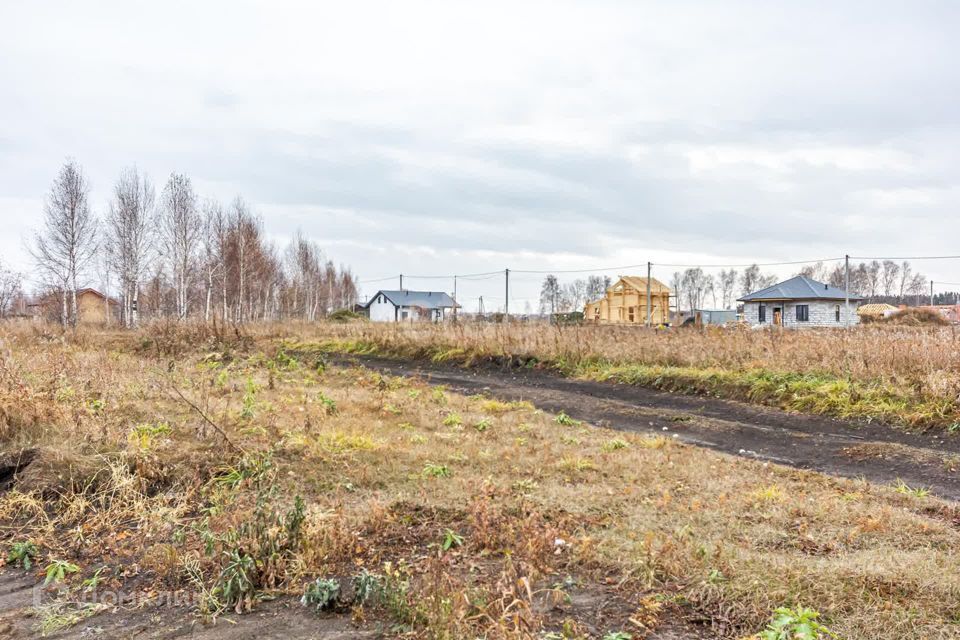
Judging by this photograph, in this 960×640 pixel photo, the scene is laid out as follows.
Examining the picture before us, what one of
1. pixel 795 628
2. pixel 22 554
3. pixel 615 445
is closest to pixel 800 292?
pixel 615 445

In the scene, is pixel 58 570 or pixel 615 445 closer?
pixel 58 570

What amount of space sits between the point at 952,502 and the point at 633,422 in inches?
160

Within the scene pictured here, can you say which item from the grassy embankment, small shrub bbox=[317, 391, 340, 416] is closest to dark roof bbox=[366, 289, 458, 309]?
the grassy embankment

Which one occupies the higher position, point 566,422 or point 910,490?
point 566,422

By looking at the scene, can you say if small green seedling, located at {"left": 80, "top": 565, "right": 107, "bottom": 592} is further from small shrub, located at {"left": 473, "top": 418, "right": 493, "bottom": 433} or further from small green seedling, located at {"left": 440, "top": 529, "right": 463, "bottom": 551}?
small shrub, located at {"left": 473, "top": 418, "right": 493, "bottom": 433}

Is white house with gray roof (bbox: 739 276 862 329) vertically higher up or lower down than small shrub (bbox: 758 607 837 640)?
higher up

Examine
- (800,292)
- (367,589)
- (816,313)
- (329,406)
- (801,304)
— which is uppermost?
(800,292)

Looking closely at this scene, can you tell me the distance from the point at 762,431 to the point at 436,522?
5.64m

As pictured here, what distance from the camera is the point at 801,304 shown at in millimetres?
36781

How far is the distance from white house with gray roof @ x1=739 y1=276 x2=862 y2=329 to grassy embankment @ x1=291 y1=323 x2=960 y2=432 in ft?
84.1

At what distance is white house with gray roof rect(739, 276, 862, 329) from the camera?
36500 millimetres

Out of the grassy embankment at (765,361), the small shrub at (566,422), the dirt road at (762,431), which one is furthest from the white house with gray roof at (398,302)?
the small shrub at (566,422)

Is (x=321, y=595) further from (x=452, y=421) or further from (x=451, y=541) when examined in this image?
(x=452, y=421)

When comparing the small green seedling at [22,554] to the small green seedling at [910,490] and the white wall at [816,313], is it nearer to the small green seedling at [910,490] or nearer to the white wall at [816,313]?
the small green seedling at [910,490]
